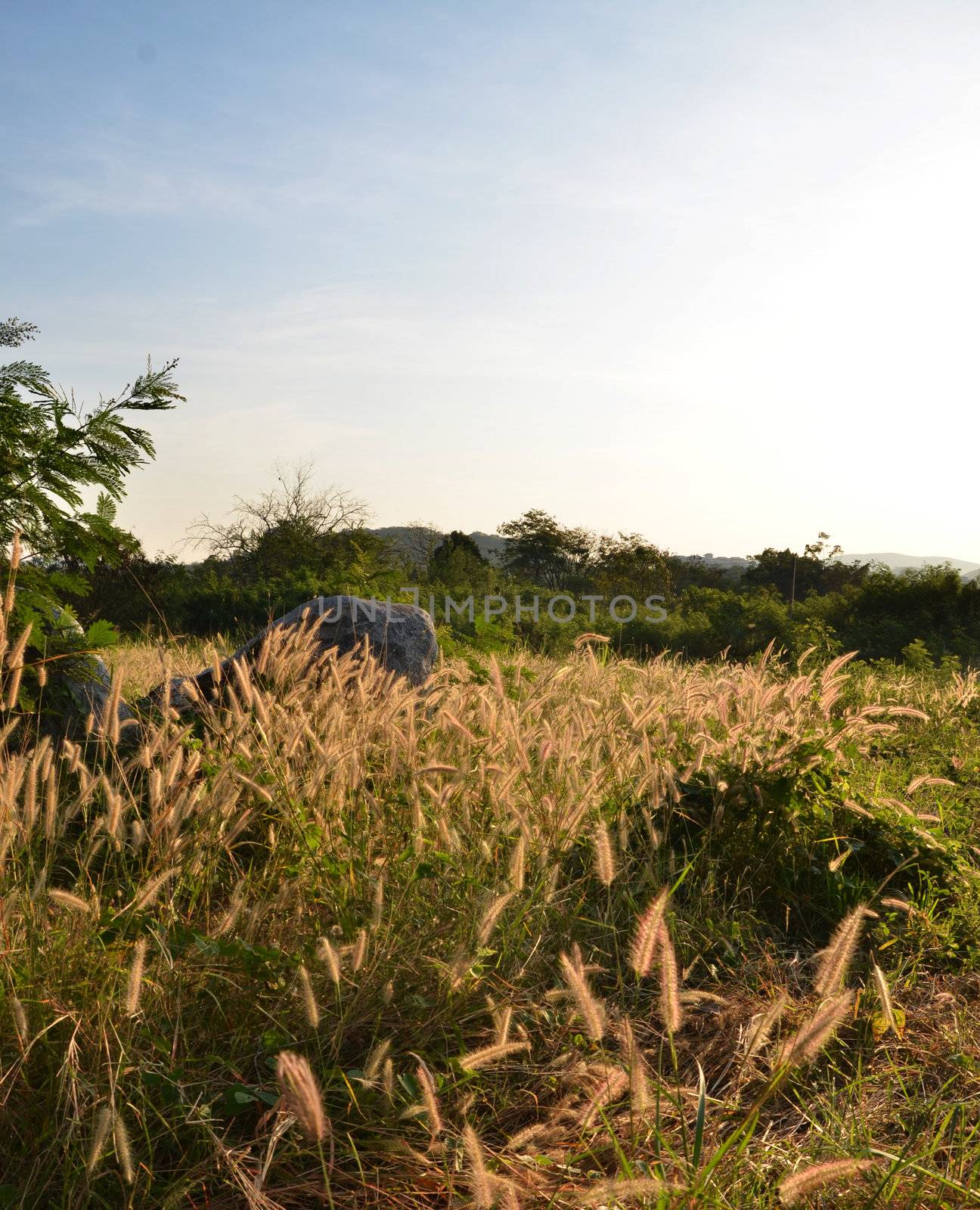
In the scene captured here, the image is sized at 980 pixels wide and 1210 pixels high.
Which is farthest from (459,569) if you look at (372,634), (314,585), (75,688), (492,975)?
(492,975)

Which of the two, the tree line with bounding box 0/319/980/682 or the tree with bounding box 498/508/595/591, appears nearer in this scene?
the tree line with bounding box 0/319/980/682

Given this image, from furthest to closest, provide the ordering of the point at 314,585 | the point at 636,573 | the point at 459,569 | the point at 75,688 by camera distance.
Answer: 1. the point at 636,573
2. the point at 459,569
3. the point at 314,585
4. the point at 75,688

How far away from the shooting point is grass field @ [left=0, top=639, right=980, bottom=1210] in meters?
1.76

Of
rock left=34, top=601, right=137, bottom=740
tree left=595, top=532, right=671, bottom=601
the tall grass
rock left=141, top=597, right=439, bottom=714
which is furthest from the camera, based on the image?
tree left=595, top=532, right=671, bottom=601

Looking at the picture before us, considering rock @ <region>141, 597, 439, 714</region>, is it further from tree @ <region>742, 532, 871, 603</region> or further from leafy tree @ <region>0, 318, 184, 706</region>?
tree @ <region>742, 532, 871, 603</region>

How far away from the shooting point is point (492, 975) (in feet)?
7.80

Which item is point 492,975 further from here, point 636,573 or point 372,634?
point 636,573

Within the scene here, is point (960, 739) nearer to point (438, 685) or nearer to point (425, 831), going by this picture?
point (438, 685)

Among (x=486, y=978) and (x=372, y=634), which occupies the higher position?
(x=372, y=634)

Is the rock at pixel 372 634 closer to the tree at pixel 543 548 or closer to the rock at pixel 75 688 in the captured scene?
the rock at pixel 75 688

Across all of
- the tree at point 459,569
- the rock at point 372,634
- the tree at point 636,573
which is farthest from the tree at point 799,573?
the rock at point 372,634

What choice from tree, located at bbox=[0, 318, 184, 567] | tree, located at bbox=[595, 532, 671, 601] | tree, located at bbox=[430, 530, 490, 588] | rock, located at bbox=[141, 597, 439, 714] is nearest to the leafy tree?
tree, located at bbox=[0, 318, 184, 567]

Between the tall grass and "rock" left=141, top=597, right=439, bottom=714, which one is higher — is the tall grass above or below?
below

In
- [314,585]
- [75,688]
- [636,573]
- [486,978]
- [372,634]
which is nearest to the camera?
[486,978]
